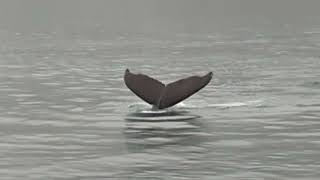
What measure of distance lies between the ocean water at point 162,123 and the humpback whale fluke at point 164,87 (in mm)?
609

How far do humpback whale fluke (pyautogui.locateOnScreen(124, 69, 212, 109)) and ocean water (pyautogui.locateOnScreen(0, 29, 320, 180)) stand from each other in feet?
2.00

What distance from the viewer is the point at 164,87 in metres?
18.3

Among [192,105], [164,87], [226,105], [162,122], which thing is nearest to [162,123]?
[162,122]

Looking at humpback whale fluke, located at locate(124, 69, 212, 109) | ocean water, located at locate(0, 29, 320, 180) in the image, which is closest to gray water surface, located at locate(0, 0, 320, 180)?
ocean water, located at locate(0, 29, 320, 180)

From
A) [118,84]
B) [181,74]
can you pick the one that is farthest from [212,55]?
[118,84]

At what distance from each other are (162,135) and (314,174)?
3.98 metres

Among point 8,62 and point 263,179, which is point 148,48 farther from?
point 263,179

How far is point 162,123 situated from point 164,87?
132cm

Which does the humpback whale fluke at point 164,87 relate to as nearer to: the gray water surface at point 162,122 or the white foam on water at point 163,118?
the white foam on water at point 163,118

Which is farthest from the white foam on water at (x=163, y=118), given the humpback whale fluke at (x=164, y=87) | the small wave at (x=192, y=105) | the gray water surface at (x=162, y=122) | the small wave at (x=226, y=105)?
the small wave at (x=226, y=105)

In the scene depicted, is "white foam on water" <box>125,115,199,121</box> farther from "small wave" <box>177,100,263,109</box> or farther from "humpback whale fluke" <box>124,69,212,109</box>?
"small wave" <box>177,100,263,109</box>

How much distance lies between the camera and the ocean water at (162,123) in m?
13.2

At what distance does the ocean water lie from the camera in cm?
1324

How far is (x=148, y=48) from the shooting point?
41531mm
